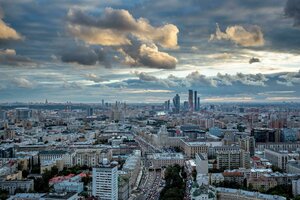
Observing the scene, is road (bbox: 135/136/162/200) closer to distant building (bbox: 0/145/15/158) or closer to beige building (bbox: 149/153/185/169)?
beige building (bbox: 149/153/185/169)

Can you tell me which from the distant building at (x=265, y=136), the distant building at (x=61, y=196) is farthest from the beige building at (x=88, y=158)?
the distant building at (x=265, y=136)

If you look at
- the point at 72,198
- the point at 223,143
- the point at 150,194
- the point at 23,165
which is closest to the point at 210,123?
the point at 223,143

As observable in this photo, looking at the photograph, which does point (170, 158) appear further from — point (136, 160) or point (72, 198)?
point (72, 198)

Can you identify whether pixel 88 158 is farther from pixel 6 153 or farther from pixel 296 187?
pixel 296 187

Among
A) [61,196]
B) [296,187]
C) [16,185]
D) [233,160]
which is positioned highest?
[61,196]

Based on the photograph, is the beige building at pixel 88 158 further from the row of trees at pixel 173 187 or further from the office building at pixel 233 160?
the office building at pixel 233 160

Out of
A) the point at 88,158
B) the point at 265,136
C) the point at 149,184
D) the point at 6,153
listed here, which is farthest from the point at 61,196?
the point at 265,136
